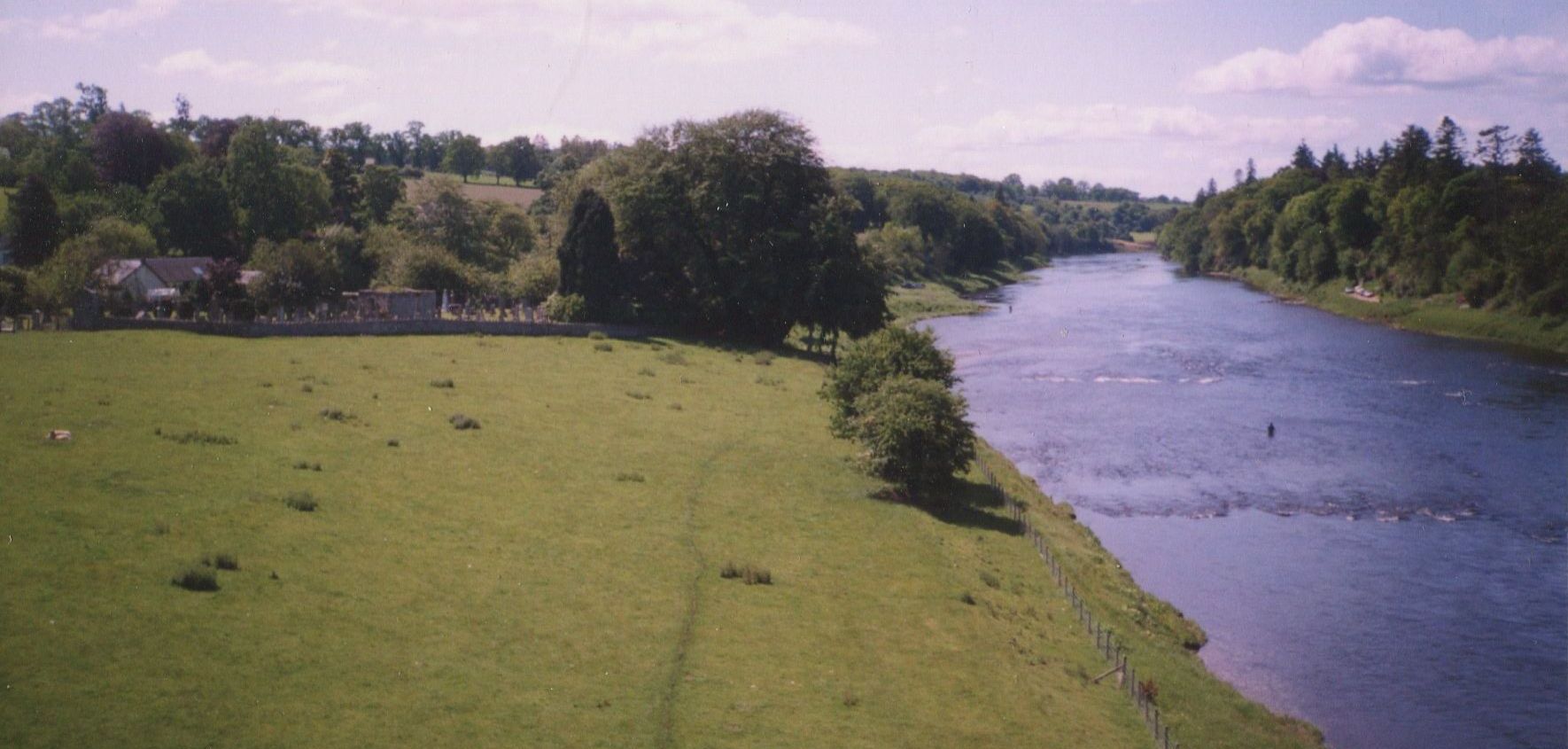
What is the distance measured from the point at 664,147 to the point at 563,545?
60.6 m

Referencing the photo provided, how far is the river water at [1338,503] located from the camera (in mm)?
36906

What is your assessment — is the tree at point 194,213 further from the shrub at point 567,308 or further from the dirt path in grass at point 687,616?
the dirt path in grass at point 687,616

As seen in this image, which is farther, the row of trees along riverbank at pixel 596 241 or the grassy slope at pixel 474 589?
the row of trees along riverbank at pixel 596 241

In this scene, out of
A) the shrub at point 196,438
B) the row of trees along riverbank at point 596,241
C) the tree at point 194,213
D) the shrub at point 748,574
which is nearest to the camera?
the shrub at point 748,574

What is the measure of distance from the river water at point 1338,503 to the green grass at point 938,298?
27.5 metres

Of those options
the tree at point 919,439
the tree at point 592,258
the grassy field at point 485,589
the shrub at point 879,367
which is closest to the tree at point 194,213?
the tree at point 592,258

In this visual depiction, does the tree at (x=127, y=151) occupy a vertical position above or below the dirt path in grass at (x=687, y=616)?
above

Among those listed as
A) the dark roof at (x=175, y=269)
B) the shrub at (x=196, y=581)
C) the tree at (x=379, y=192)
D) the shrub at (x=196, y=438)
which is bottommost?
the shrub at (x=196, y=581)

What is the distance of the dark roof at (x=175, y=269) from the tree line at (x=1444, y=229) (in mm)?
123277

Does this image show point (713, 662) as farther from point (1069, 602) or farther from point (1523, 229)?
point (1523, 229)

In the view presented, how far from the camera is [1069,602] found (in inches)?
1523

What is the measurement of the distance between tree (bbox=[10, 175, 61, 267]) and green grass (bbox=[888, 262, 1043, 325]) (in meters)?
72.6

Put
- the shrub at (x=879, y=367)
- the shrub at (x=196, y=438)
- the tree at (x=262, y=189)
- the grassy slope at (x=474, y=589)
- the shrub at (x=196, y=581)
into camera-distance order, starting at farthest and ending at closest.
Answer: the tree at (x=262, y=189) → the shrub at (x=879, y=367) → the shrub at (x=196, y=438) → the shrub at (x=196, y=581) → the grassy slope at (x=474, y=589)

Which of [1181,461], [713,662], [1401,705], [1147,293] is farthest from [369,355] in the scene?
[1147,293]
